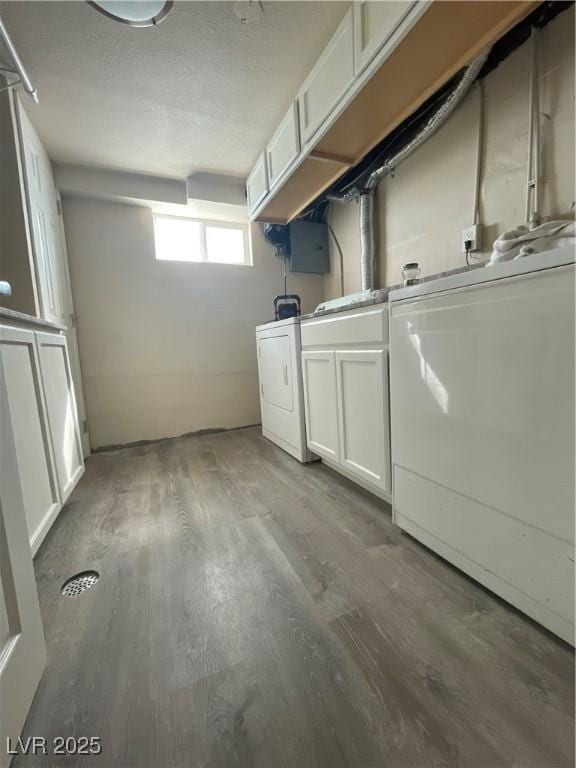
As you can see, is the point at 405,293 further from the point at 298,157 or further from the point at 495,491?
the point at 298,157

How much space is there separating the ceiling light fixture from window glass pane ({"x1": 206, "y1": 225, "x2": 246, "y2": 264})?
167 cm

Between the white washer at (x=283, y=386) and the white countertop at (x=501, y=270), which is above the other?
the white countertop at (x=501, y=270)

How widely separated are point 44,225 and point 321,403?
6.68 feet

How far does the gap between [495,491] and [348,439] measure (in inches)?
29.2

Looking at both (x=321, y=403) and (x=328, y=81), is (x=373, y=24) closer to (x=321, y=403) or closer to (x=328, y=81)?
(x=328, y=81)

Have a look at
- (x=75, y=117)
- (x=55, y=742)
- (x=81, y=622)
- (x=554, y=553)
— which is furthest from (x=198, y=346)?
(x=554, y=553)

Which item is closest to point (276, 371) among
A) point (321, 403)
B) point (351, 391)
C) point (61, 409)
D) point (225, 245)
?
point (321, 403)

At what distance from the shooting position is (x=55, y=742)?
62 cm

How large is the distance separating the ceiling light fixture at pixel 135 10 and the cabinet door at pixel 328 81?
0.67 meters

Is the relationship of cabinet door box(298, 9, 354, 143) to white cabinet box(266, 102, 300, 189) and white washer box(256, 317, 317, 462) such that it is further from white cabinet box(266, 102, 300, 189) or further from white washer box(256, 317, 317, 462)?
white washer box(256, 317, 317, 462)

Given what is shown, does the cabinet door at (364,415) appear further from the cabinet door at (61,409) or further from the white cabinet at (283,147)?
the cabinet door at (61,409)

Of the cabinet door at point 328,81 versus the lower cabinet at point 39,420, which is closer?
the lower cabinet at point 39,420

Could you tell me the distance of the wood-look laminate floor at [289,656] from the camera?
0.59m

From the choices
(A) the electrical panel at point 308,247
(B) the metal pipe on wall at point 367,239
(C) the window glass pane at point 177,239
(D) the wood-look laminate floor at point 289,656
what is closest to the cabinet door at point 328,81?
(B) the metal pipe on wall at point 367,239
